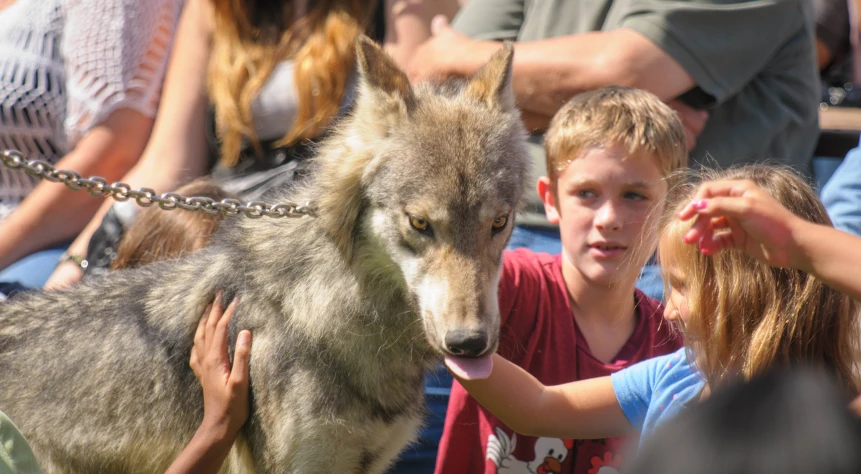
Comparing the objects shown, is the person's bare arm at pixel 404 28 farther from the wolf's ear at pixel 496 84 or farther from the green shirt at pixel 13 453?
the green shirt at pixel 13 453

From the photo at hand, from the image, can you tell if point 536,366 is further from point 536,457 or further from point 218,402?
point 218,402

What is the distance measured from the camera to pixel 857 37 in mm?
5000

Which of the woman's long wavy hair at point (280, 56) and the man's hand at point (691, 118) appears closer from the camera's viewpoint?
the man's hand at point (691, 118)

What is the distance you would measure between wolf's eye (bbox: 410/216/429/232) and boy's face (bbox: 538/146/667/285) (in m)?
0.76

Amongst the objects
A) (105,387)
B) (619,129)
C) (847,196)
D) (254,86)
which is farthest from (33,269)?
(847,196)

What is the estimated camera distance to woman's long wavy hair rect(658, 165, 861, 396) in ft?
6.52

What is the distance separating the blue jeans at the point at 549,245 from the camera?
3211mm

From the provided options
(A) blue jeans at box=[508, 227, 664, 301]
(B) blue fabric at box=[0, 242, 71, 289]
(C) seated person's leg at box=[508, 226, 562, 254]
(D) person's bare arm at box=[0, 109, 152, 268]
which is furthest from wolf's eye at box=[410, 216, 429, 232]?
(D) person's bare arm at box=[0, 109, 152, 268]

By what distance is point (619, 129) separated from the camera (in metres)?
2.74

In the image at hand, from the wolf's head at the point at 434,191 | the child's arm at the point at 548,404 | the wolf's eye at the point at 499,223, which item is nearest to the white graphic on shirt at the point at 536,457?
the child's arm at the point at 548,404

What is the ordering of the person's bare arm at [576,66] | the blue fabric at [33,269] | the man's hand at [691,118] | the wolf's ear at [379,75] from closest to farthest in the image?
1. the wolf's ear at [379,75]
2. the person's bare arm at [576,66]
3. the man's hand at [691,118]
4. the blue fabric at [33,269]

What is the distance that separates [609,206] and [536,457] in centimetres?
89

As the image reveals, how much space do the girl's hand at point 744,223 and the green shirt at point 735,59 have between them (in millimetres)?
1513

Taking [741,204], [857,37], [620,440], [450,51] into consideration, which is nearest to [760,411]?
[741,204]
